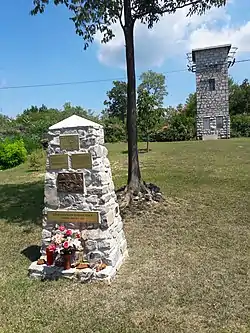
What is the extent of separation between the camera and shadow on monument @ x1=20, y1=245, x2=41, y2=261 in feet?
15.0

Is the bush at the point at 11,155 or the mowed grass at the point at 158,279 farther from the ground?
the bush at the point at 11,155

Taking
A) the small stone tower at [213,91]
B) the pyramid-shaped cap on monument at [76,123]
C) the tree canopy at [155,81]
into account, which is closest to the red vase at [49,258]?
the pyramid-shaped cap on monument at [76,123]

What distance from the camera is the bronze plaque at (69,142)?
155 inches

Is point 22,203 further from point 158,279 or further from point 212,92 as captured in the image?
point 212,92

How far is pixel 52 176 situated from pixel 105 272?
1.31m

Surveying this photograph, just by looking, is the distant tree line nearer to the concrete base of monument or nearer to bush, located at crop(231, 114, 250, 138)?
bush, located at crop(231, 114, 250, 138)

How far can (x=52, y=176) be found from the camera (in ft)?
13.6

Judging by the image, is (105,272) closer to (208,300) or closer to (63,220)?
(63,220)

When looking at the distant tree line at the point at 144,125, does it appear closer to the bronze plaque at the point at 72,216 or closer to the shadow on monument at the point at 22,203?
the shadow on monument at the point at 22,203

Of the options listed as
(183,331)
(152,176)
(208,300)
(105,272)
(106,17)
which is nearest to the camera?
(183,331)

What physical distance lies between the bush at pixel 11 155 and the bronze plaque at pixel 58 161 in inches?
502

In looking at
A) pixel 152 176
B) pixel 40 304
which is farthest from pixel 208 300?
pixel 152 176

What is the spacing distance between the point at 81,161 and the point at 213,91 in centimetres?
2285

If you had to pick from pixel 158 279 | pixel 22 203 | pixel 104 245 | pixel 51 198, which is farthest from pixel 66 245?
pixel 22 203
